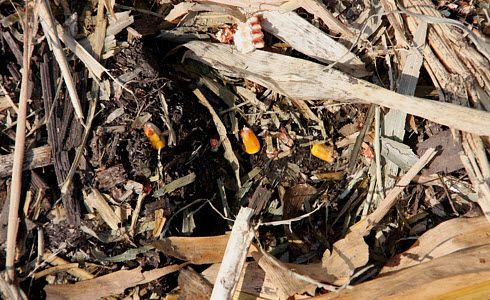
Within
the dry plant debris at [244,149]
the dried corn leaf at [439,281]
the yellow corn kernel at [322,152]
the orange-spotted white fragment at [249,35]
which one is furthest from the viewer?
the yellow corn kernel at [322,152]

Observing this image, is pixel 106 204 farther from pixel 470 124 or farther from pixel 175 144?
pixel 470 124

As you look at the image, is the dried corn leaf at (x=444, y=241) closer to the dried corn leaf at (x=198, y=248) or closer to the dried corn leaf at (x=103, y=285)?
the dried corn leaf at (x=198, y=248)

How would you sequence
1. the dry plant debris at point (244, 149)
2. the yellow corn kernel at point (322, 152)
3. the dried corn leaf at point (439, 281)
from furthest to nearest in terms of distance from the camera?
1. the yellow corn kernel at point (322, 152)
2. the dry plant debris at point (244, 149)
3. the dried corn leaf at point (439, 281)

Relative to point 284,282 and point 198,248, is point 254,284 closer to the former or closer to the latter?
point 284,282

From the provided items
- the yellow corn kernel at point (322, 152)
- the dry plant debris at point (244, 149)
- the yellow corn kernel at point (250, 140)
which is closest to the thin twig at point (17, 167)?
the dry plant debris at point (244, 149)

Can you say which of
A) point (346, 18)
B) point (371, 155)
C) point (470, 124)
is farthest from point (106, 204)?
point (470, 124)

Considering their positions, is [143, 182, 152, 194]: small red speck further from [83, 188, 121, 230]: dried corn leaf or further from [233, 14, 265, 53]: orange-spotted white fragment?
[233, 14, 265, 53]: orange-spotted white fragment

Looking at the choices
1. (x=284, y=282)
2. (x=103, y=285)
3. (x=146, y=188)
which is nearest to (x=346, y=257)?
(x=284, y=282)
